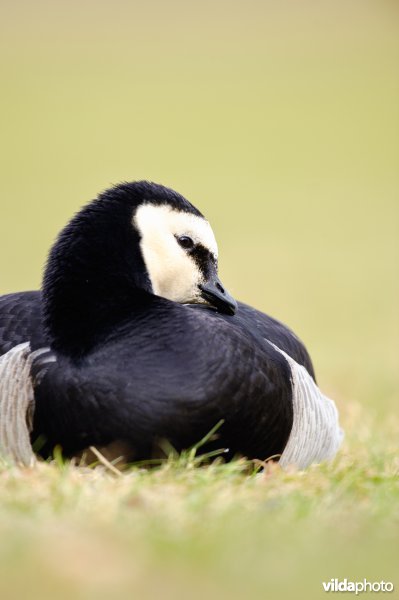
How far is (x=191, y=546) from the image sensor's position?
4.44 metres

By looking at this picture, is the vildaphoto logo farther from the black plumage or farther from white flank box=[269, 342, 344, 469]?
white flank box=[269, 342, 344, 469]

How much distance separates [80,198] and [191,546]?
26110 mm

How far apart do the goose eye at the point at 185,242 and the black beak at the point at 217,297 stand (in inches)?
9.5

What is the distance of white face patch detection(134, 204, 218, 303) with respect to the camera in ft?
21.4

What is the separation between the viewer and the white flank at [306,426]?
6480mm

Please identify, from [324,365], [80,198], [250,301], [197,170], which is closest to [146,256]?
[324,365]

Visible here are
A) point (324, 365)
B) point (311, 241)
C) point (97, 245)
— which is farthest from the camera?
point (311, 241)

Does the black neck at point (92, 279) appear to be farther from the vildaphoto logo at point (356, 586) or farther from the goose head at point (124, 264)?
the vildaphoto logo at point (356, 586)

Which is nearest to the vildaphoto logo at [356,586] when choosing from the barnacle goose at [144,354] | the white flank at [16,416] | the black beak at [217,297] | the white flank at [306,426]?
the barnacle goose at [144,354]

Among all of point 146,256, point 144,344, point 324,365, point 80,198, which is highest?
point 80,198

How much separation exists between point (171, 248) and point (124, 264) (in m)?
0.34

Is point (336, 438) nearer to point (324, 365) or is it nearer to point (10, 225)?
point (324, 365)

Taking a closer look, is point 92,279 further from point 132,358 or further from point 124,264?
point 132,358

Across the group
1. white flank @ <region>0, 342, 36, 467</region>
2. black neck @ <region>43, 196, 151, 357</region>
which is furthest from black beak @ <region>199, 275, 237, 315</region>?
white flank @ <region>0, 342, 36, 467</region>
